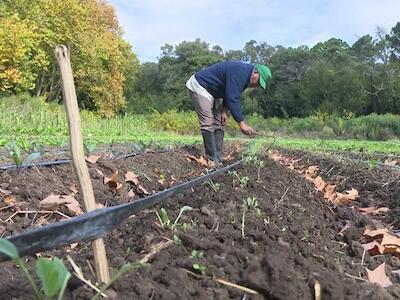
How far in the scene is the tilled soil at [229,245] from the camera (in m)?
1.49

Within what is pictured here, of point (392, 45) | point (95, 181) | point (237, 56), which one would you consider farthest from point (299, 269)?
point (237, 56)

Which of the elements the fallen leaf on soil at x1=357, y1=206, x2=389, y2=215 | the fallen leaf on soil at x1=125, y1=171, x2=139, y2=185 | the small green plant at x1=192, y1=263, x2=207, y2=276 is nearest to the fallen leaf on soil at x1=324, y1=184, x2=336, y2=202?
the fallen leaf on soil at x1=357, y1=206, x2=389, y2=215

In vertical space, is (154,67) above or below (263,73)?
above

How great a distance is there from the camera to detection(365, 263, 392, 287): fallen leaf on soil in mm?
2004

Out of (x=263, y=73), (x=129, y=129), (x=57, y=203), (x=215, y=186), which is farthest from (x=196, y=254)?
(x=129, y=129)

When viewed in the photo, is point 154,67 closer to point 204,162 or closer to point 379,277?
point 204,162

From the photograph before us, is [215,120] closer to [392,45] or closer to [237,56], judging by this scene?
[392,45]

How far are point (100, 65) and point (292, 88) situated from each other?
738 inches

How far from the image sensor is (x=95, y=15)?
41.7 m

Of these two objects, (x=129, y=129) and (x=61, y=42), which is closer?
(x=129, y=129)

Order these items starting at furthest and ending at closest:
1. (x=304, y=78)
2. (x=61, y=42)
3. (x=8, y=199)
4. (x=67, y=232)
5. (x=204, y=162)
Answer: (x=304, y=78)
(x=61, y=42)
(x=204, y=162)
(x=8, y=199)
(x=67, y=232)

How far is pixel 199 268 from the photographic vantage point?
1.57 meters

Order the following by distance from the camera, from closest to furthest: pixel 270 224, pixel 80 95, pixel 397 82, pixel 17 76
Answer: pixel 270 224 < pixel 17 76 < pixel 397 82 < pixel 80 95

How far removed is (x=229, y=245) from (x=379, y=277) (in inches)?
26.3
